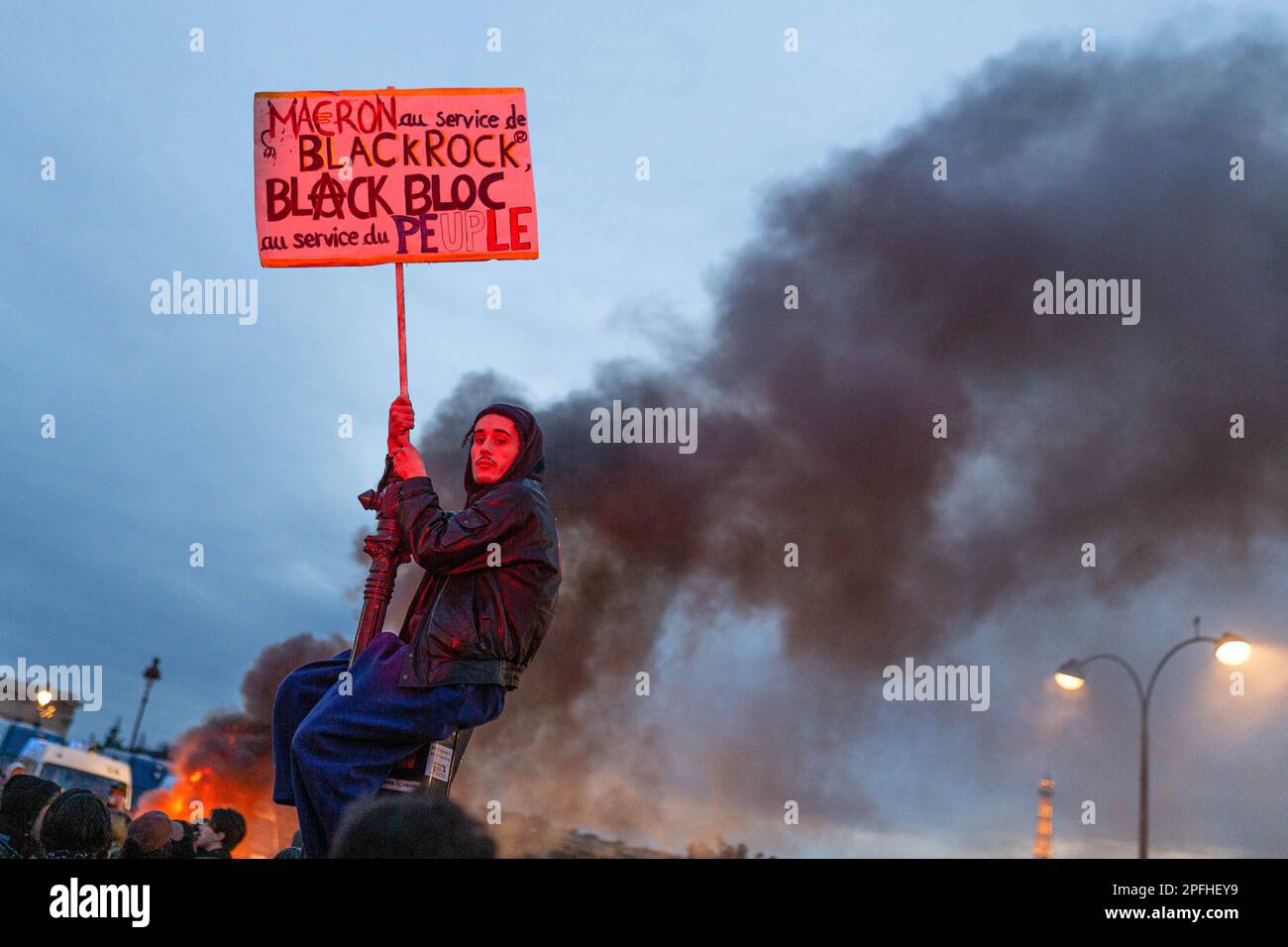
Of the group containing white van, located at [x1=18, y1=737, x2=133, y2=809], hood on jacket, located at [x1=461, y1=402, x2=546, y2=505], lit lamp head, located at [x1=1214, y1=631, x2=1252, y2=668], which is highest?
hood on jacket, located at [x1=461, y1=402, x2=546, y2=505]

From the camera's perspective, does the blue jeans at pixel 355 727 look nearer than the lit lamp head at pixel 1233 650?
Yes

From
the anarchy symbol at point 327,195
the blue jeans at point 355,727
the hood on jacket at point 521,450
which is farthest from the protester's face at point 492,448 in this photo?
the anarchy symbol at point 327,195

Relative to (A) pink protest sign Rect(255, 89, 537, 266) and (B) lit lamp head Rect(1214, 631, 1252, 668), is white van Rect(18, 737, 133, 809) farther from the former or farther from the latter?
(B) lit lamp head Rect(1214, 631, 1252, 668)

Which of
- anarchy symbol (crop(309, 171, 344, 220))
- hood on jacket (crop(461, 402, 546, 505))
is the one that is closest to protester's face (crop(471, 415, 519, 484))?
hood on jacket (crop(461, 402, 546, 505))

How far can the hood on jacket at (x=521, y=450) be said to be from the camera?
20.2 ft

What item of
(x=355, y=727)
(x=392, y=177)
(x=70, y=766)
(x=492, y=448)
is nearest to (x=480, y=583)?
(x=492, y=448)

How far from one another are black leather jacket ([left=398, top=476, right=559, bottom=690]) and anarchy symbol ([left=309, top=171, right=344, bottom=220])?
6.35 feet

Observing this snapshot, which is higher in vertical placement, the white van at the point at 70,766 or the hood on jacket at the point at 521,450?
the hood on jacket at the point at 521,450

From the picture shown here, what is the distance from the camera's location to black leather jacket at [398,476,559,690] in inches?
223

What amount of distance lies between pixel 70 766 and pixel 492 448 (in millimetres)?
12841

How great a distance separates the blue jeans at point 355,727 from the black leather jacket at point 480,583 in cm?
9

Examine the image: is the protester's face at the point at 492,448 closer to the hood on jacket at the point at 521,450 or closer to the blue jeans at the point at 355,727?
the hood on jacket at the point at 521,450
